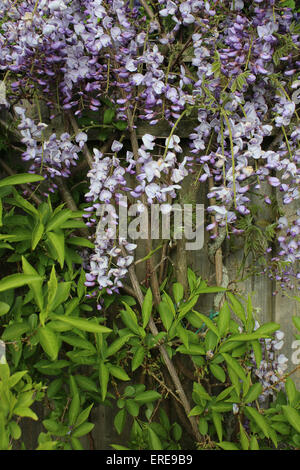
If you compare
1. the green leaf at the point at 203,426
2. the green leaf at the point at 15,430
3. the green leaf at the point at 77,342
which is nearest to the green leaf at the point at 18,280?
the green leaf at the point at 77,342

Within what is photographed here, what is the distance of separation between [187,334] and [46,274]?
0.64m

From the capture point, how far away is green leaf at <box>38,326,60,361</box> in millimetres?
1170

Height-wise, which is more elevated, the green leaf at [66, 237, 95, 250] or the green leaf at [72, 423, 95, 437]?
the green leaf at [66, 237, 95, 250]

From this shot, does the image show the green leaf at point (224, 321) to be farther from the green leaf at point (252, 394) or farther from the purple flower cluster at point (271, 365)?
the purple flower cluster at point (271, 365)

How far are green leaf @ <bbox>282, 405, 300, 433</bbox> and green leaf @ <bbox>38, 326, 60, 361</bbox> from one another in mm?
723

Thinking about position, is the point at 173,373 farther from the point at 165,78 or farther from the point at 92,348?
the point at 165,78

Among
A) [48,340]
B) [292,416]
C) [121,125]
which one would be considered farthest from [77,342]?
[121,125]

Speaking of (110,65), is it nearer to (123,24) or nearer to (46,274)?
(123,24)

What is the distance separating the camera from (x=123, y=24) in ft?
4.89

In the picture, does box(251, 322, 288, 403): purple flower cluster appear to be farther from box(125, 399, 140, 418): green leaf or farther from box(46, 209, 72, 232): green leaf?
box(46, 209, 72, 232): green leaf

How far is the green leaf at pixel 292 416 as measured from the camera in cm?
128

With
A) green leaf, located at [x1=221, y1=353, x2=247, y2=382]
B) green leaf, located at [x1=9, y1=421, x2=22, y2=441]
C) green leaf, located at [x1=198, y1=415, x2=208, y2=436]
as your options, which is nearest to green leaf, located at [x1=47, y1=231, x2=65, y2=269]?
green leaf, located at [x1=9, y1=421, x2=22, y2=441]
